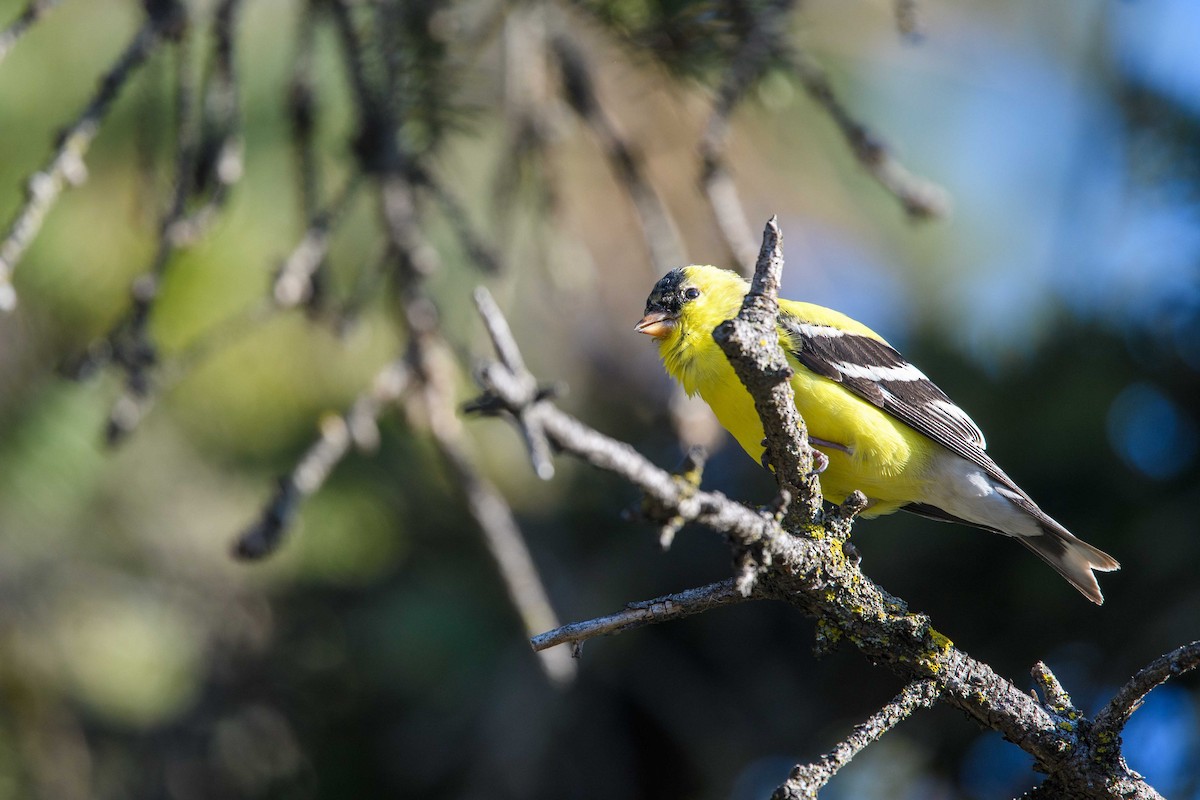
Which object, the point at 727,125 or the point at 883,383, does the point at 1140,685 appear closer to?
the point at 883,383

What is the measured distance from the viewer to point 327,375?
5262 mm

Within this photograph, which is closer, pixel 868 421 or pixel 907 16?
pixel 907 16

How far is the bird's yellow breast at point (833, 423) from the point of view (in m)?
3.31

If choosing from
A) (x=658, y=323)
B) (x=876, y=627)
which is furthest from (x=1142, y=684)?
(x=658, y=323)

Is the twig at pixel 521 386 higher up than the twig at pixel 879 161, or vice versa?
the twig at pixel 521 386

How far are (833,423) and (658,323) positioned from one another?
2.22 feet

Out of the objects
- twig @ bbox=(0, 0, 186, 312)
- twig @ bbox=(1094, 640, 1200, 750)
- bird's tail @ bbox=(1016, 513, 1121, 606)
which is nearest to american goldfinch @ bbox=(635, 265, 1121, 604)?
bird's tail @ bbox=(1016, 513, 1121, 606)

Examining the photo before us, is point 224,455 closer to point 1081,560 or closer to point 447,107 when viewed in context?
point 447,107

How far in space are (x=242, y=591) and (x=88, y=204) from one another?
214 centimetres

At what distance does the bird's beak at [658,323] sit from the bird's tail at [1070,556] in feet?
4.46

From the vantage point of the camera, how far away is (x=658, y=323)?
358cm

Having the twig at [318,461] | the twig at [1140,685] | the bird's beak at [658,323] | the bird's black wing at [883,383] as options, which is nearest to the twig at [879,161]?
the bird's black wing at [883,383]

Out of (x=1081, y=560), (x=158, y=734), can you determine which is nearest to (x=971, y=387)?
(x=1081, y=560)

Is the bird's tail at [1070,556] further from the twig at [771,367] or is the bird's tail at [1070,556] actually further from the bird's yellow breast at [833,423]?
the twig at [771,367]
